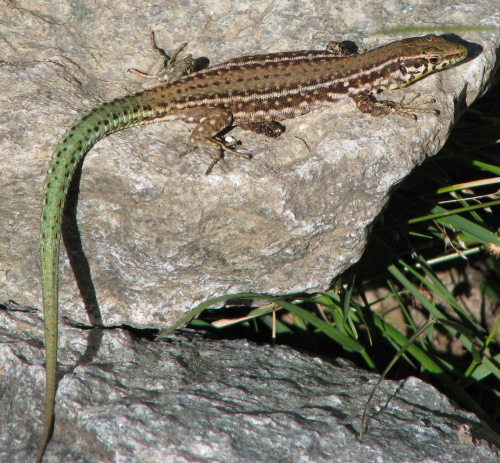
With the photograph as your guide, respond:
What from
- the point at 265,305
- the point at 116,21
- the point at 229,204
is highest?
the point at 116,21

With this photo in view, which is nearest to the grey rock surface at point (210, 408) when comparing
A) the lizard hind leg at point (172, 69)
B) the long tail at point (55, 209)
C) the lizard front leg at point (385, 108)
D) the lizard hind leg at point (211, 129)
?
the long tail at point (55, 209)


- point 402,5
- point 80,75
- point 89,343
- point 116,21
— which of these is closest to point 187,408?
point 89,343

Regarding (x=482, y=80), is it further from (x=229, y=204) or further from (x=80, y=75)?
(x=80, y=75)

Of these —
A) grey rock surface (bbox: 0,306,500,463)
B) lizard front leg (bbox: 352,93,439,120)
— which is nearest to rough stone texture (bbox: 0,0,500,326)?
lizard front leg (bbox: 352,93,439,120)

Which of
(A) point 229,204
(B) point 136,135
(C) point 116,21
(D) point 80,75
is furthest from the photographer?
(C) point 116,21

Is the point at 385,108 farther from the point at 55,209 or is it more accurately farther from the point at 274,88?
the point at 55,209

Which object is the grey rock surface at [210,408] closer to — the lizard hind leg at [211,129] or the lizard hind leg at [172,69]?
the lizard hind leg at [211,129]

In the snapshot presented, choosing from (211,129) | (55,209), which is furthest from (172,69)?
(55,209)
